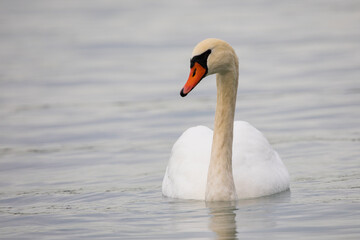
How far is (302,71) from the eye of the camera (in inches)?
730

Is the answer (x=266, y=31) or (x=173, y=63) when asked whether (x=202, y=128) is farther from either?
(x=266, y=31)

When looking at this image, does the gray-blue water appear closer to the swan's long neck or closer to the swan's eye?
the swan's long neck

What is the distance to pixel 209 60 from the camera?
31.9ft

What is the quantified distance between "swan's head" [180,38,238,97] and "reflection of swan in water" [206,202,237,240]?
4.22 ft

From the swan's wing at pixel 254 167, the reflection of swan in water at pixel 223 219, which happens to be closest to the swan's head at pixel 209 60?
the swan's wing at pixel 254 167

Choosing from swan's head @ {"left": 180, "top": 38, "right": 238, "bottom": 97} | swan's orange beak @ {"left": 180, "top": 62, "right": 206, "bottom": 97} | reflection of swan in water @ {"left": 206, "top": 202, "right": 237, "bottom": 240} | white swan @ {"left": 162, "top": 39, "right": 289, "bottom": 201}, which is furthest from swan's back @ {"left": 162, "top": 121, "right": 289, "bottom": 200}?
swan's orange beak @ {"left": 180, "top": 62, "right": 206, "bottom": 97}

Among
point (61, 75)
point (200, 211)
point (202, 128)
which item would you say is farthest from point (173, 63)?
point (200, 211)

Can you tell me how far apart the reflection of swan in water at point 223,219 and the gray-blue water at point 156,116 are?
0.07 ft

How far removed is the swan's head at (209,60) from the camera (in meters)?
9.58

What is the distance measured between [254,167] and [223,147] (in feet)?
1.75

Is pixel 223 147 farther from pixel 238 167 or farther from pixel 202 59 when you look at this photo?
pixel 202 59

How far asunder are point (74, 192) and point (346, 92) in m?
6.64

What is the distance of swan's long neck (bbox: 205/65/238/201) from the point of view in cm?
998

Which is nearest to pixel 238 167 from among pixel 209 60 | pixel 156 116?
pixel 209 60
